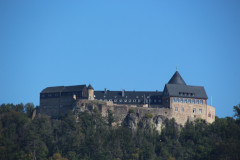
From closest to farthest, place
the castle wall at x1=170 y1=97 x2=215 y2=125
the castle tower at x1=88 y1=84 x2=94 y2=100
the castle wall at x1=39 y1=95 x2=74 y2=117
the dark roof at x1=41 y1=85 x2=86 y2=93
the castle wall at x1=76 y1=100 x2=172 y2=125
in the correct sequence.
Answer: the castle wall at x1=76 y1=100 x2=172 y2=125 → the castle wall at x1=170 y1=97 x2=215 y2=125 → the castle tower at x1=88 y1=84 x2=94 y2=100 → the castle wall at x1=39 y1=95 x2=74 y2=117 → the dark roof at x1=41 y1=85 x2=86 y2=93

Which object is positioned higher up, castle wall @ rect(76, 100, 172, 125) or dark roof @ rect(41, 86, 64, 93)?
dark roof @ rect(41, 86, 64, 93)

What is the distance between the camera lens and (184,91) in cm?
16112

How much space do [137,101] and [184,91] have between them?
9.69 m

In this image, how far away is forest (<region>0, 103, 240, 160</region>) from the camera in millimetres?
150500

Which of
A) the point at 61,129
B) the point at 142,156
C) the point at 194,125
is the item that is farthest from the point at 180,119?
the point at 61,129

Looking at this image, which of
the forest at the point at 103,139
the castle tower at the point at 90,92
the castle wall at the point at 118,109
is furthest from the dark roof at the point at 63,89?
the forest at the point at 103,139

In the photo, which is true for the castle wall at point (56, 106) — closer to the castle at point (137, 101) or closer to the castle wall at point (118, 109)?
the castle at point (137, 101)

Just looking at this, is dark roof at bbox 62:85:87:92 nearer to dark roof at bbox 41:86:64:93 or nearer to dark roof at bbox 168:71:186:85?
dark roof at bbox 41:86:64:93

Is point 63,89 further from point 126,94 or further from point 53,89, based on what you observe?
point 126,94

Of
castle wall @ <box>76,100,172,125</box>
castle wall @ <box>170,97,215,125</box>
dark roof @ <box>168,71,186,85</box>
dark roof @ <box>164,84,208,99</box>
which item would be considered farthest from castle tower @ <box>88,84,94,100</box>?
dark roof @ <box>168,71,186,85</box>

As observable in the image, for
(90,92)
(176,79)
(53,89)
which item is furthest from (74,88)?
(176,79)

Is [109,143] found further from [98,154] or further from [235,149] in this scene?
[235,149]

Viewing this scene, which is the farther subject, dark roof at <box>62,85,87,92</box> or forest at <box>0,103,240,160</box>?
dark roof at <box>62,85,87,92</box>

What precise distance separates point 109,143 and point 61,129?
978cm
